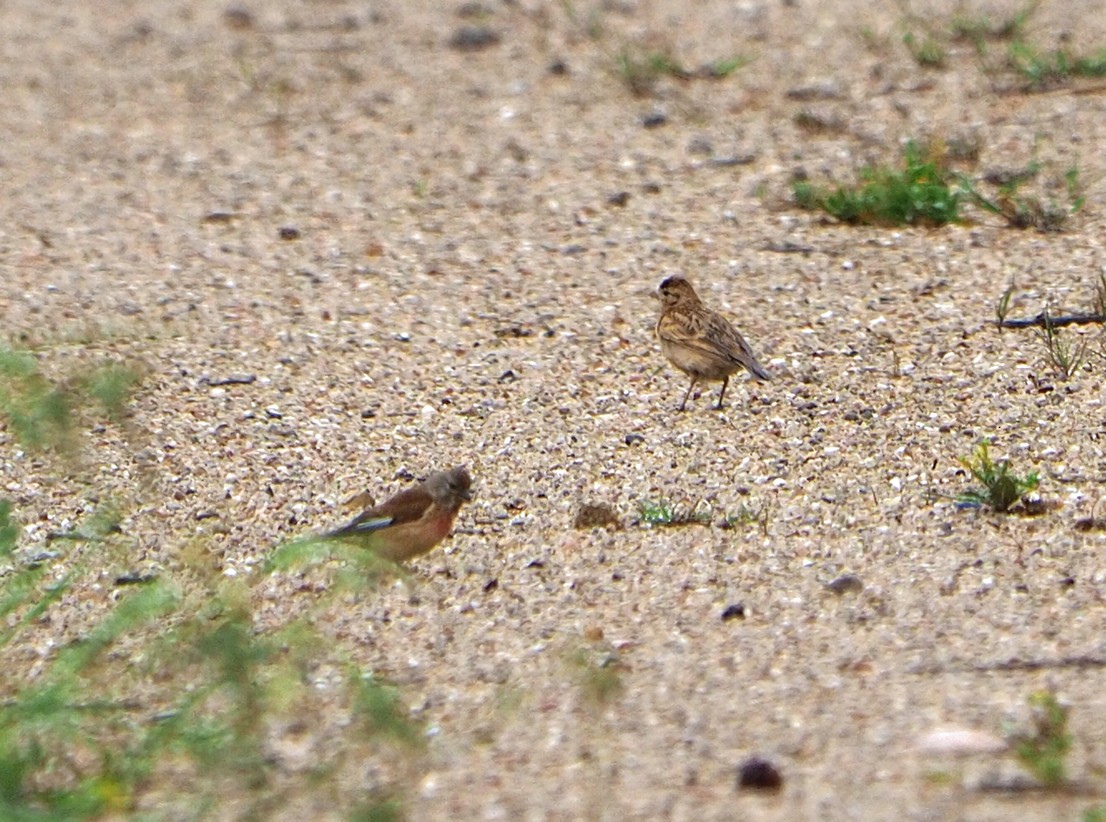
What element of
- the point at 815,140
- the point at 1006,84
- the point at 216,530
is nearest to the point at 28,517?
the point at 216,530

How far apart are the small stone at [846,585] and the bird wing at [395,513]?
122cm

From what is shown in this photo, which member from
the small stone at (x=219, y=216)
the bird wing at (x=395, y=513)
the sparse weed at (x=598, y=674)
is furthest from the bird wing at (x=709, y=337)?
the small stone at (x=219, y=216)

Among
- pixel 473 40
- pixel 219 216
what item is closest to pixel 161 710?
pixel 219 216

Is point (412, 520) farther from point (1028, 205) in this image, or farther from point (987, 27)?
point (987, 27)

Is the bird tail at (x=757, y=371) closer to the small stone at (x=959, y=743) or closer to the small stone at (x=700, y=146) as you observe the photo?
the small stone at (x=959, y=743)

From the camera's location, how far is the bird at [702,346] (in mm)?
6984

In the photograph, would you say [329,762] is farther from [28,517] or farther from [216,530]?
[28,517]

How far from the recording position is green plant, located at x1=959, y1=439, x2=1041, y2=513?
18.7 ft

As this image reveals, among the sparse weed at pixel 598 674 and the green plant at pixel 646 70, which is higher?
the sparse weed at pixel 598 674

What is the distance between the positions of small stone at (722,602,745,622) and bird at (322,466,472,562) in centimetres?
96

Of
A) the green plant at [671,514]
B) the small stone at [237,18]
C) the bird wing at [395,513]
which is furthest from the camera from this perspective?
the small stone at [237,18]

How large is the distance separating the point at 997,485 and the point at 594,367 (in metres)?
2.29

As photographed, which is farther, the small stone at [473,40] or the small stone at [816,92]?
the small stone at [473,40]

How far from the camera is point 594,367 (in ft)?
25.1
